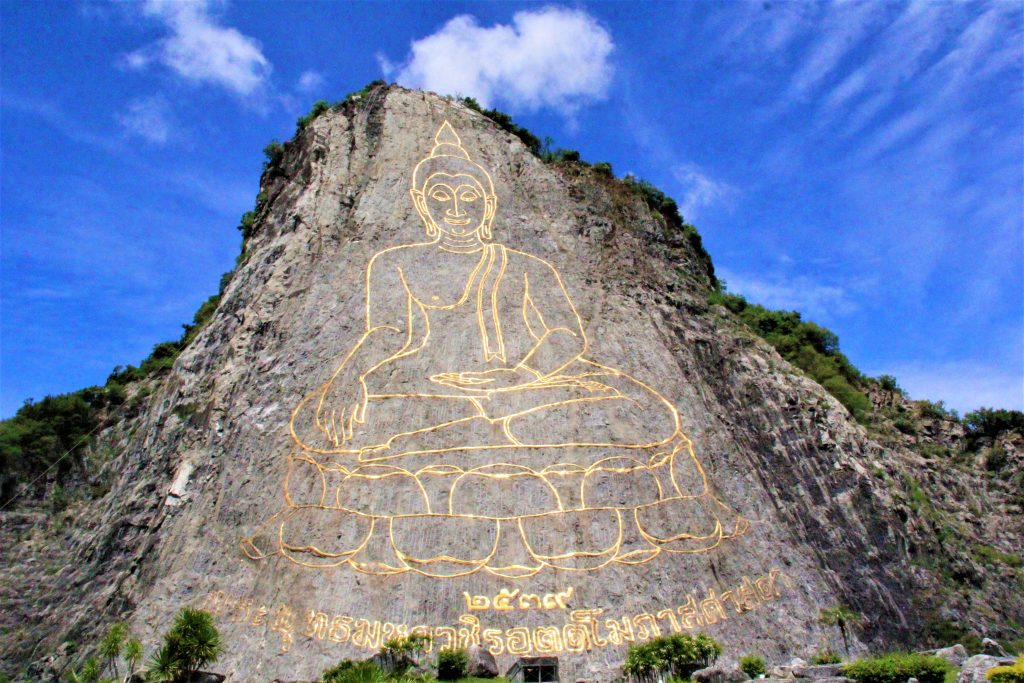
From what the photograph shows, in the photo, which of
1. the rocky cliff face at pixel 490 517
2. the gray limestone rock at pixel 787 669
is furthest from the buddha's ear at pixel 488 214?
the gray limestone rock at pixel 787 669

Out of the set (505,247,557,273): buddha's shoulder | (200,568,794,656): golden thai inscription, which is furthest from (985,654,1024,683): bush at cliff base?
(505,247,557,273): buddha's shoulder

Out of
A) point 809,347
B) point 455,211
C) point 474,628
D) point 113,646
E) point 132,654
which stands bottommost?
point 132,654

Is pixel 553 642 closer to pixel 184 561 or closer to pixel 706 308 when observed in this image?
pixel 184 561

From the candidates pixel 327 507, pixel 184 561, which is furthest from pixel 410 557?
pixel 184 561

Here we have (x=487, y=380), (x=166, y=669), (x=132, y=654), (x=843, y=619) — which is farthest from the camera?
(x=487, y=380)

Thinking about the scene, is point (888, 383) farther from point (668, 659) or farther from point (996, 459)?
point (668, 659)

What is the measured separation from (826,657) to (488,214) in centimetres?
1432

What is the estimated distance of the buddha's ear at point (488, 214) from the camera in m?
21.6

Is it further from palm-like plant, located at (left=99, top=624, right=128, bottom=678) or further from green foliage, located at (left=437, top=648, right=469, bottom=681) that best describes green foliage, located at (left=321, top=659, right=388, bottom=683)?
palm-like plant, located at (left=99, top=624, right=128, bottom=678)

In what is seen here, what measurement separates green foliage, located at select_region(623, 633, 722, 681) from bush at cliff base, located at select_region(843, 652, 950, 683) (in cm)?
261

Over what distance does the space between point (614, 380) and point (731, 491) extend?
3929 mm

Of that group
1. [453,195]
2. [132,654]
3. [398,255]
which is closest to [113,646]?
[132,654]

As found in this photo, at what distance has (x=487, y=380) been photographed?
18094 mm

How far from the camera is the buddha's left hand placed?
58.8 feet
